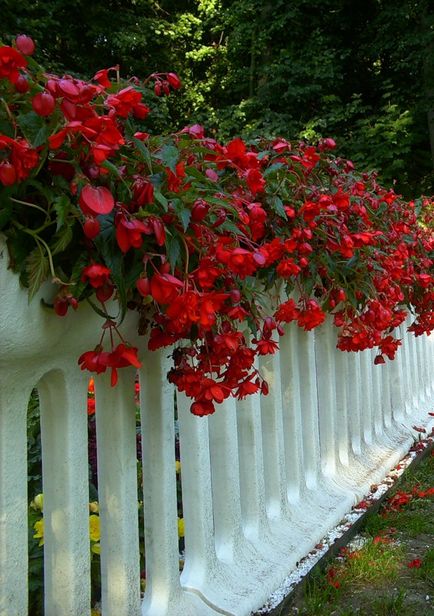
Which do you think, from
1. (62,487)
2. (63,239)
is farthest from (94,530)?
(63,239)

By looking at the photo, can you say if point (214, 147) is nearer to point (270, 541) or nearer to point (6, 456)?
point (6, 456)

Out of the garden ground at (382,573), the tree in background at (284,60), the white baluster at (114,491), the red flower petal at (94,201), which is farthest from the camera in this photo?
the tree in background at (284,60)

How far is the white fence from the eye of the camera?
1.19m

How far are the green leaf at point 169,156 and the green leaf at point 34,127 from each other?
0.89 ft

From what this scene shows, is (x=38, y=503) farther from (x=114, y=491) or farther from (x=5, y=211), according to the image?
(x=5, y=211)

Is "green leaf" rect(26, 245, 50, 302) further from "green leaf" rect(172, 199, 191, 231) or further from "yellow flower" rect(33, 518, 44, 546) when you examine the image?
"yellow flower" rect(33, 518, 44, 546)

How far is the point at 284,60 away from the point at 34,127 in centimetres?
1065

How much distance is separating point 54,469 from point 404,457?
7.99 feet

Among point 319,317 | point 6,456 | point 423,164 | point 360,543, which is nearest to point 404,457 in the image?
point 360,543

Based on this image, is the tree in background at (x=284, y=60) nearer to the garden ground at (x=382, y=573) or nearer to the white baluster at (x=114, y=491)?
the garden ground at (x=382, y=573)

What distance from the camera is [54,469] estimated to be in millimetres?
1323

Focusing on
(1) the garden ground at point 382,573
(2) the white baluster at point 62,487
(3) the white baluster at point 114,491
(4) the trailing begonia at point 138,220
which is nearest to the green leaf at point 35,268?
(4) the trailing begonia at point 138,220

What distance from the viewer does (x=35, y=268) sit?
998 millimetres

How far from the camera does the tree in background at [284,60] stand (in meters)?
9.99
